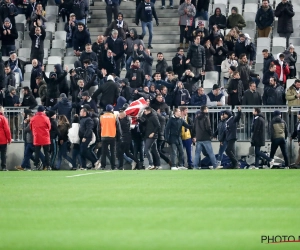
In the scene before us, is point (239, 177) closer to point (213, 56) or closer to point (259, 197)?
point (259, 197)

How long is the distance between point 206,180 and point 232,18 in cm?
1429

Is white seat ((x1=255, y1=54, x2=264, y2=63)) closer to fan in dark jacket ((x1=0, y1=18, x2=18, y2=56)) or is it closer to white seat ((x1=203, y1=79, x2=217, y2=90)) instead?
white seat ((x1=203, y1=79, x2=217, y2=90))

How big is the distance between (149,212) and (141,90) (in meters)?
16.8

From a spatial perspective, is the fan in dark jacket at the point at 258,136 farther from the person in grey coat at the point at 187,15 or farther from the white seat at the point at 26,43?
the white seat at the point at 26,43

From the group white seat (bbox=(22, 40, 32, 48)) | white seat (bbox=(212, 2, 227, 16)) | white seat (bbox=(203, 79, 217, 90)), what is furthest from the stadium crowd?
white seat (bbox=(22, 40, 32, 48))

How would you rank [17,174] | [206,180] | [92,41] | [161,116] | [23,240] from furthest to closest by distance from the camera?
[92,41] < [161,116] < [17,174] < [206,180] < [23,240]

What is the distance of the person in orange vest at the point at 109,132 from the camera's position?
3272cm

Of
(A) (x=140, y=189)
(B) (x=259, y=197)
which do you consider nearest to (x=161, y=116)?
(A) (x=140, y=189)

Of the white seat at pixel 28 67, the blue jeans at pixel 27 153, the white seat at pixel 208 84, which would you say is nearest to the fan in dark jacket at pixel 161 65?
the white seat at pixel 208 84

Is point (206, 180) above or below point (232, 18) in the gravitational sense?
below

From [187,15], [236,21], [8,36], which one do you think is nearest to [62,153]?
[8,36]

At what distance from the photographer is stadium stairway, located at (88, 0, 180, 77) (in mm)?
40875

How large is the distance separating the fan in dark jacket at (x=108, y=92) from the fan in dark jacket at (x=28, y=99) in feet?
6.97

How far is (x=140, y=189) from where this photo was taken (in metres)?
23.1
